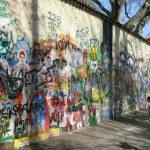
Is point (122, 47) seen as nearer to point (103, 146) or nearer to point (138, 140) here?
point (138, 140)

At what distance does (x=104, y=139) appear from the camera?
10.3 meters

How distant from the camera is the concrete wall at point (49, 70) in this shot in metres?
8.64

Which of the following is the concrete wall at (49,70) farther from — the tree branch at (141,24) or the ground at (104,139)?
the tree branch at (141,24)

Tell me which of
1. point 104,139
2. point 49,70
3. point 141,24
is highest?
point 141,24

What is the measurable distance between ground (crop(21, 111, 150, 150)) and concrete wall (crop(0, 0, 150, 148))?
0.32 m

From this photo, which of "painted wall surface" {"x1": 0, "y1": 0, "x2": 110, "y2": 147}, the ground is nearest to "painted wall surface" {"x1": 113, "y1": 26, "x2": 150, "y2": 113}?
"painted wall surface" {"x1": 0, "y1": 0, "x2": 110, "y2": 147}

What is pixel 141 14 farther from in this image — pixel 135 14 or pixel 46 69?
pixel 46 69

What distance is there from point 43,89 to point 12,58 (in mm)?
1509

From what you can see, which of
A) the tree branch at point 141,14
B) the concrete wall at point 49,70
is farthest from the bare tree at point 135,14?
the concrete wall at point 49,70

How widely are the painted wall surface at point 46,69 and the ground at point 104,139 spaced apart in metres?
0.33

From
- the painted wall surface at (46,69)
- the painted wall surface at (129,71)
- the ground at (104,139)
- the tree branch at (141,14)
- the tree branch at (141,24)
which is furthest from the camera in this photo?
the tree branch at (141,24)

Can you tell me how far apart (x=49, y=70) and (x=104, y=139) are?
86.1 inches

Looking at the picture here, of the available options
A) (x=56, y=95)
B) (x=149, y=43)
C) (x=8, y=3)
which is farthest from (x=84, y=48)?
(x=149, y=43)

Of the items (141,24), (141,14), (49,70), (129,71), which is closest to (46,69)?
(49,70)
